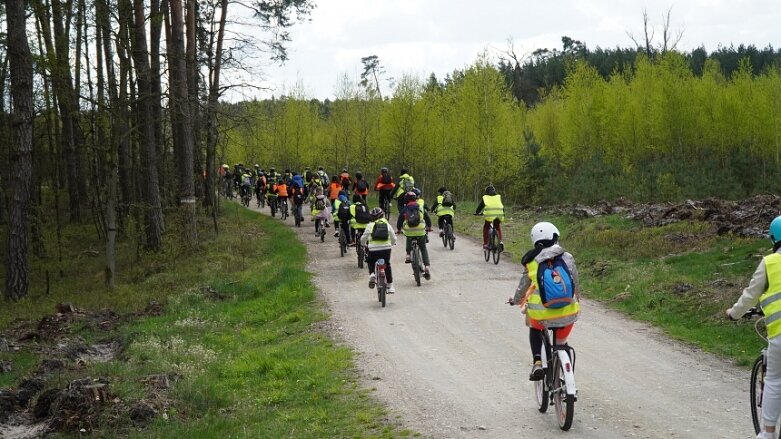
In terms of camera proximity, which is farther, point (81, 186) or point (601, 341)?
point (81, 186)

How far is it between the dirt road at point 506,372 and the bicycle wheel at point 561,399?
0.46 ft

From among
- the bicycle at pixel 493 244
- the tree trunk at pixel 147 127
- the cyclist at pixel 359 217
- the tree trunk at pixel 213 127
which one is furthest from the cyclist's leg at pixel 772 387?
the tree trunk at pixel 213 127

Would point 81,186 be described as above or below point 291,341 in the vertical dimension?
above

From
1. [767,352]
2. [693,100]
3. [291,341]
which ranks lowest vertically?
[291,341]

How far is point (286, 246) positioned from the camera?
25.7 m

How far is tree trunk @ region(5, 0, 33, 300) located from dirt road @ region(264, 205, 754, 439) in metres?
7.41

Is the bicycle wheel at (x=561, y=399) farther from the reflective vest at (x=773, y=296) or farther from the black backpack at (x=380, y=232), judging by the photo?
the black backpack at (x=380, y=232)

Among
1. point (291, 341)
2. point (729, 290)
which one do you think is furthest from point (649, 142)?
point (291, 341)

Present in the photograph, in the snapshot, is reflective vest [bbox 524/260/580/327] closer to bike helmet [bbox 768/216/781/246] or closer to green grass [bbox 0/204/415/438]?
green grass [bbox 0/204/415/438]

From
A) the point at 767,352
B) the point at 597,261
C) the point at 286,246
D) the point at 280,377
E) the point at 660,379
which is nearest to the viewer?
the point at 767,352

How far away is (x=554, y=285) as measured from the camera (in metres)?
7.43

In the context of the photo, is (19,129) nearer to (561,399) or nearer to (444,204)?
(444,204)

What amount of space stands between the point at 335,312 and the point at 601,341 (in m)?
5.39

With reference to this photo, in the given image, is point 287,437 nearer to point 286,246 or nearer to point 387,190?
point 286,246
